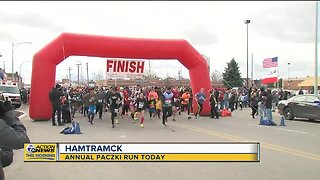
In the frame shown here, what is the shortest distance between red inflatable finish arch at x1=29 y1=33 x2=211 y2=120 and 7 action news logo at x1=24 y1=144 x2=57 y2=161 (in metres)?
13.9

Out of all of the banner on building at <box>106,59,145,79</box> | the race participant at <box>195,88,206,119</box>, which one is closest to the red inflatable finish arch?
the race participant at <box>195,88,206,119</box>

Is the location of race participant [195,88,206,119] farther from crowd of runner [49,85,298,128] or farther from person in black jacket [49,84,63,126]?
person in black jacket [49,84,63,126]

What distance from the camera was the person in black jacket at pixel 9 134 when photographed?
3.19 m

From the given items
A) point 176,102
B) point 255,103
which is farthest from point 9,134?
point 255,103

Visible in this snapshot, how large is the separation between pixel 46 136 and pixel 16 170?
5.05m

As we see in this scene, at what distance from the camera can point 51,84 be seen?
57.0 feet

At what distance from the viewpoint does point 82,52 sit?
1795 centimetres

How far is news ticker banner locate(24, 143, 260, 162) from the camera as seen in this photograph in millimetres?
3928

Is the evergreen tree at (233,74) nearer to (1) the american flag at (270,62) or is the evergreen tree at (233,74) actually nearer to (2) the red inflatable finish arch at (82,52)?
(1) the american flag at (270,62)

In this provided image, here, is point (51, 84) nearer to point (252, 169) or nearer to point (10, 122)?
point (252, 169)

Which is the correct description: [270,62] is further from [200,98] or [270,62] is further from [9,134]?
[9,134]

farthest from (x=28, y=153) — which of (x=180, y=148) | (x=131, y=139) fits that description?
(x=131, y=139)

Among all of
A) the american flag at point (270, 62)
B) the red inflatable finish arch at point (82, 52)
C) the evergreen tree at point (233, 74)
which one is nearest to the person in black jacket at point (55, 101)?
the red inflatable finish arch at point (82, 52)

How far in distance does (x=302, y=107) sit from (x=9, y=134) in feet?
59.4
